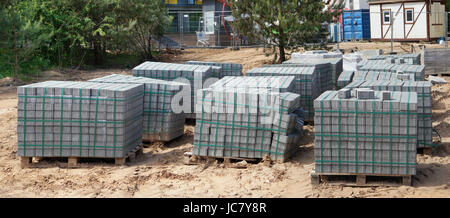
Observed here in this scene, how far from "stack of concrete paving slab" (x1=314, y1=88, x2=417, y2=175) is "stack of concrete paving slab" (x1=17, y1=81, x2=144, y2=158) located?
3.97 metres

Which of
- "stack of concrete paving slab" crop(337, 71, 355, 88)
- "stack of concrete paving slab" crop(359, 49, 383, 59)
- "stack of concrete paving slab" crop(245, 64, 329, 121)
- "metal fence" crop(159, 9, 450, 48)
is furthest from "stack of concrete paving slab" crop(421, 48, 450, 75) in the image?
"metal fence" crop(159, 9, 450, 48)

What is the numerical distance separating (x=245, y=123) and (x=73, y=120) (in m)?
3.37

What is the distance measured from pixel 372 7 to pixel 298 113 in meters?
26.0

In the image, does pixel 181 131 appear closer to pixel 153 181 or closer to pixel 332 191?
pixel 153 181

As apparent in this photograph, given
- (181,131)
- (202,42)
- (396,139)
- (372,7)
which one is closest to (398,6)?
(372,7)

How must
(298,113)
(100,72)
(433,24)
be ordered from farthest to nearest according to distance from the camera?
(433,24)
(100,72)
(298,113)

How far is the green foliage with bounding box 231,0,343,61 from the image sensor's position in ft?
79.4

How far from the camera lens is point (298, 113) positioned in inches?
484

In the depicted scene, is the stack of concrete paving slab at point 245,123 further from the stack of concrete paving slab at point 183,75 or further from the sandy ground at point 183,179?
the stack of concrete paving slab at point 183,75

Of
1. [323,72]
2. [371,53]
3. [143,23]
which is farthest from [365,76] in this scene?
[143,23]

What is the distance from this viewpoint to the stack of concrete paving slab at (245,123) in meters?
11.0

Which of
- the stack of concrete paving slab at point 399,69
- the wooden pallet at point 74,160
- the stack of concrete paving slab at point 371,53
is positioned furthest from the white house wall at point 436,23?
the wooden pallet at point 74,160
